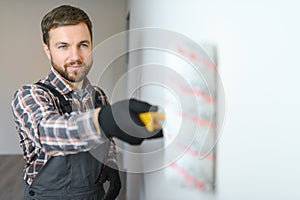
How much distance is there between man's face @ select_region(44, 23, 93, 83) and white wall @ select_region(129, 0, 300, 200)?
0.40m

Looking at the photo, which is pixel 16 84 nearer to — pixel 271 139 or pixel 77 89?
pixel 77 89

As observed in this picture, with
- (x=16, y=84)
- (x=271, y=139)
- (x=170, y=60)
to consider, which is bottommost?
(x=16, y=84)

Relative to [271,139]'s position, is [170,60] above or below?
above

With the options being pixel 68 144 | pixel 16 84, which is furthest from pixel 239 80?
pixel 16 84

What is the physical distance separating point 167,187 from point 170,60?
554mm

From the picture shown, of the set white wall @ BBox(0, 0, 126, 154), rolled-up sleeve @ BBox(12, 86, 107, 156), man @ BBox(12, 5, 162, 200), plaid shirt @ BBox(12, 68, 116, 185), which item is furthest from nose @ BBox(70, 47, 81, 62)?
white wall @ BBox(0, 0, 126, 154)

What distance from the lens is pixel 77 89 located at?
3.98 ft

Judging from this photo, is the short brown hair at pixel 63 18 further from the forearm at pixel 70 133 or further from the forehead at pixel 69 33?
the forearm at pixel 70 133

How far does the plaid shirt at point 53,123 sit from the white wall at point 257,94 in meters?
0.25

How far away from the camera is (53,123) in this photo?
0.75 m

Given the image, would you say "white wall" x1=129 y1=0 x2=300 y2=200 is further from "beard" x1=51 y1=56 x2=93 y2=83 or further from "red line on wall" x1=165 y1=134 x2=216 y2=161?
"beard" x1=51 y1=56 x2=93 y2=83

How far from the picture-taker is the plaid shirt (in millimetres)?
693

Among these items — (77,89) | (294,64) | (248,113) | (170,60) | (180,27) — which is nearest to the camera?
(294,64)

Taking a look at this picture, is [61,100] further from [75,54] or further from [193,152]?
[193,152]
